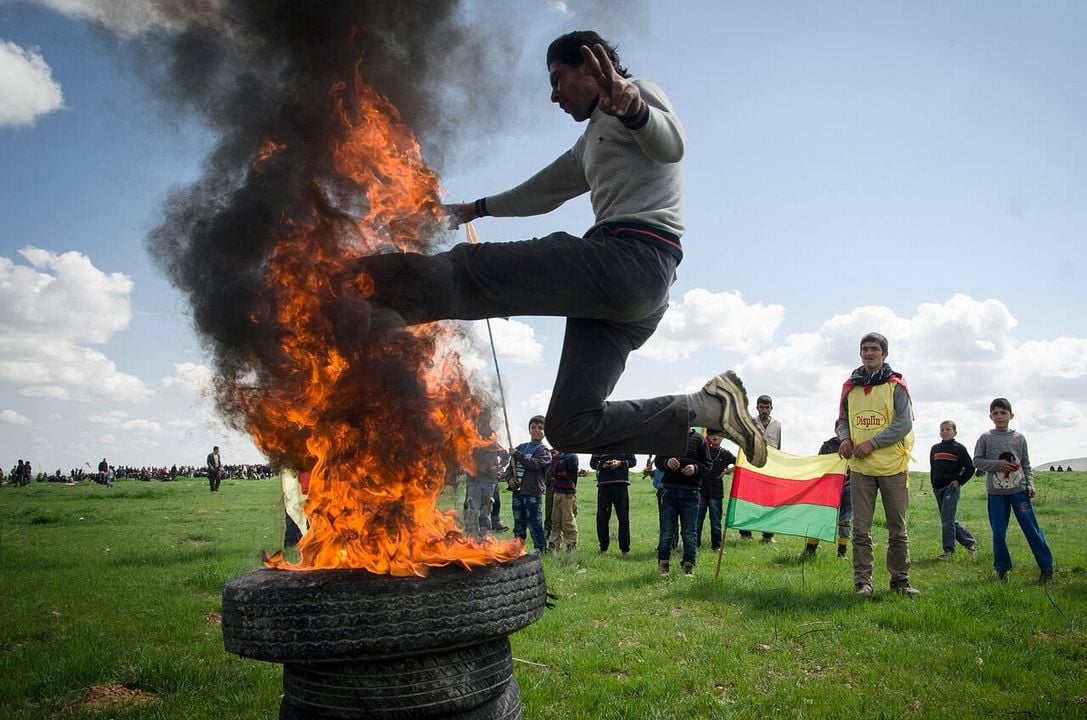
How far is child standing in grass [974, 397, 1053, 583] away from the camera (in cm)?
965

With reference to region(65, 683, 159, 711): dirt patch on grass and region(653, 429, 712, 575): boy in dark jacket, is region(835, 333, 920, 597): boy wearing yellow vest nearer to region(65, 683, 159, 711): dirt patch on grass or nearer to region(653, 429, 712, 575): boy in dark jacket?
region(653, 429, 712, 575): boy in dark jacket

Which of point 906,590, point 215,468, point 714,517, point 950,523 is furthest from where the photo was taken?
point 215,468

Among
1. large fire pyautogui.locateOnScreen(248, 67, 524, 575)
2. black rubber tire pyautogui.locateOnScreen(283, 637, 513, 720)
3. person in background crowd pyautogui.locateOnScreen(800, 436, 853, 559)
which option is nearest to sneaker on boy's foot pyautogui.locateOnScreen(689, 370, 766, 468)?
large fire pyautogui.locateOnScreen(248, 67, 524, 575)

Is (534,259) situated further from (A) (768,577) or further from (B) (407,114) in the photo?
(A) (768,577)

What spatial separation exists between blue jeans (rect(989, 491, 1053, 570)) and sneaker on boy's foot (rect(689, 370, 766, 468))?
692 cm

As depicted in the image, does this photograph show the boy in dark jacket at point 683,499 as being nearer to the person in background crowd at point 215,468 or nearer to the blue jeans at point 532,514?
the blue jeans at point 532,514

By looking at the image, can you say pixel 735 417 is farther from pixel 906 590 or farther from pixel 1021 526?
pixel 1021 526

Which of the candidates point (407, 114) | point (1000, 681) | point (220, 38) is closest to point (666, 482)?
point (1000, 681)

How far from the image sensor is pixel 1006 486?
10016 mm

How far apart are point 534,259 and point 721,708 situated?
329 centimetres

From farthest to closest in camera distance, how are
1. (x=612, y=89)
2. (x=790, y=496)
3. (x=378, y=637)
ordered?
(x=790, y=496), (x=612, y=89), (x=378, y=637)

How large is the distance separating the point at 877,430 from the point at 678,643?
398 cm

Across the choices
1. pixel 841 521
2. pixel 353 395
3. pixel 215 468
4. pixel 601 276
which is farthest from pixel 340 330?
pixel 215 468

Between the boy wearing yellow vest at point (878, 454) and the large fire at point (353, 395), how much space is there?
6.05 metres
